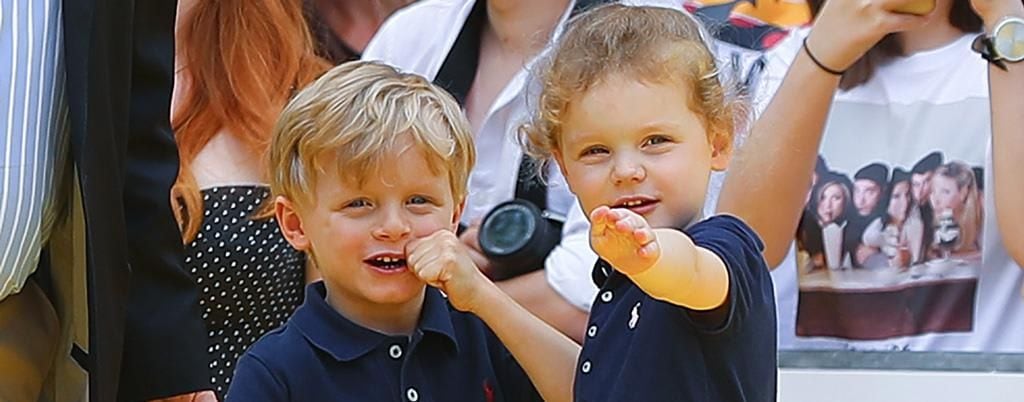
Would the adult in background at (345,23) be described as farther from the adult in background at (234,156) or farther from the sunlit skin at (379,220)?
the sunlit skin at (379,220)

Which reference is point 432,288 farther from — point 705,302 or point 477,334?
point 705,302

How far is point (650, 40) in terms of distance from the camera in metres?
1.55

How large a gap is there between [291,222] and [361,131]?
152mm

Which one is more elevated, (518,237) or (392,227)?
(392,227)

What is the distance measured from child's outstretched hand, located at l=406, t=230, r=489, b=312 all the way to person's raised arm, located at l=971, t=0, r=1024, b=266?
94 cm

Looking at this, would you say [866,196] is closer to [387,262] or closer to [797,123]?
[797,123]

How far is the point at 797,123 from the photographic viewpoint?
2.17m

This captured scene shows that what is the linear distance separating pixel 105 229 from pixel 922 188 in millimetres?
1182

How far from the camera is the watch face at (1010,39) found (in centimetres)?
213

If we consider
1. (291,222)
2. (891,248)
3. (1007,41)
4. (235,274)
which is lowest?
(235,274)

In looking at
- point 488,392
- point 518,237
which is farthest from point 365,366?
point 518,237

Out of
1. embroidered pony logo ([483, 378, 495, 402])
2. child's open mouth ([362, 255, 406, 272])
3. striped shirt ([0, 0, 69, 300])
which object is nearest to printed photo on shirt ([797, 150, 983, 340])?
embroidered pony logo ([483, 378, 495, 402])

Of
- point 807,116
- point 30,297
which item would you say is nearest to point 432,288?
point 30,297

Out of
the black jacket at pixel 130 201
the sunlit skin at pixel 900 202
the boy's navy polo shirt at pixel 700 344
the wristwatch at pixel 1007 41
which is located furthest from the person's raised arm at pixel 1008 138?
the black jacket at pixel 130 201
